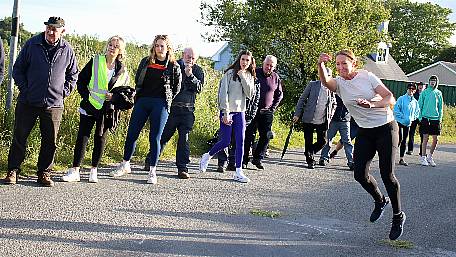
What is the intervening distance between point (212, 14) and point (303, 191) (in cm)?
1511

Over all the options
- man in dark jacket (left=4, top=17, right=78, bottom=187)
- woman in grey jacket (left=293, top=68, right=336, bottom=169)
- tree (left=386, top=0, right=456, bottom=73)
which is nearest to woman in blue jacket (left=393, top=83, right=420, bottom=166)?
woman in grey jacket (left=293, top=68, right=336, bottom=169)

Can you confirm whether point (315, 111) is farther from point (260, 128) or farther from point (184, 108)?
point (184, 108)

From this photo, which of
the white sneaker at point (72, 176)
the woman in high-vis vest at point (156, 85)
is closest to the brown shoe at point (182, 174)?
the woman in high-vis vest at point (156, 85)

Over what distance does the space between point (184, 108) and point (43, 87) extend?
2585 millimetres

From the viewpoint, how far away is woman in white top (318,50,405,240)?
6777 mm

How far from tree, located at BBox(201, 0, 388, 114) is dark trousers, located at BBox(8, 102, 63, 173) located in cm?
1356

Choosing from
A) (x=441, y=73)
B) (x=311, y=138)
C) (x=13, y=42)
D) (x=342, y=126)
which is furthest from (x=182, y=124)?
(x=441, y=73)

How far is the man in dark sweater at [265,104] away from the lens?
1098 centimetres

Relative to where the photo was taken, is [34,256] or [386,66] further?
[386,66]

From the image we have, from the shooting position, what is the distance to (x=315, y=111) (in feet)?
39.0

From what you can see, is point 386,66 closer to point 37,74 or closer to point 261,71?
point 261,71

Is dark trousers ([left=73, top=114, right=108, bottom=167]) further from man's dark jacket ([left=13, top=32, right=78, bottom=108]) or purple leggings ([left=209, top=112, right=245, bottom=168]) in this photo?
purple leggings ([left=209, top=112, right=245, bottom=168])

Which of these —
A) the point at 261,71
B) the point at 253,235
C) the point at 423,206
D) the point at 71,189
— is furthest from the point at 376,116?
the point at 261,71

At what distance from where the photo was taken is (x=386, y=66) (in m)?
60.9
